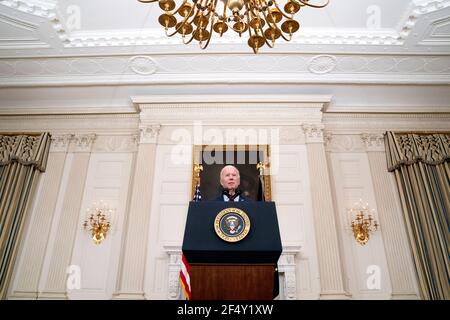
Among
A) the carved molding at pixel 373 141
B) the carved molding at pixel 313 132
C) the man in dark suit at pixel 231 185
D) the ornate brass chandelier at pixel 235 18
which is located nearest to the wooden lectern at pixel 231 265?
the man in dark suit at pixel 231 185

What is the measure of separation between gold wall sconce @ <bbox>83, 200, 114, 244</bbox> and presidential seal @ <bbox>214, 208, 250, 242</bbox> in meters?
4.84

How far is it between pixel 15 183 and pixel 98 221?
1961 mm

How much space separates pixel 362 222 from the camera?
6227 mm

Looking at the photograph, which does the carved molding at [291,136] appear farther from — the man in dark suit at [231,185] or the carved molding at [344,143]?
the man in dark suit at [231,185]

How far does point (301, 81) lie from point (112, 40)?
3.75 meters

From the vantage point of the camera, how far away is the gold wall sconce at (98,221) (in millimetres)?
6258

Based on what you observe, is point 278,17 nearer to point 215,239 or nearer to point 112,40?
point 215,239

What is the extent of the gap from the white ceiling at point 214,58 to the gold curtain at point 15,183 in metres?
0.87

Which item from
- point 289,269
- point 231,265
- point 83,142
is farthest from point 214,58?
point 231,265

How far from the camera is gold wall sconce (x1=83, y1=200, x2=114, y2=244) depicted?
6258 mm

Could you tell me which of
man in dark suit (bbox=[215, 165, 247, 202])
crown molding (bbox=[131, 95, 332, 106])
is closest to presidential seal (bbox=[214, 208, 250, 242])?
man in dark suit (bbox=[215, 165, 247, 202])

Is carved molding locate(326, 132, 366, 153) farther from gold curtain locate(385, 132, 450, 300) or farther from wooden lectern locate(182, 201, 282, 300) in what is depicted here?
wooden lectern locate(182, 201, 282, 300)

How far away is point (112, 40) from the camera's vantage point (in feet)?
20.3
